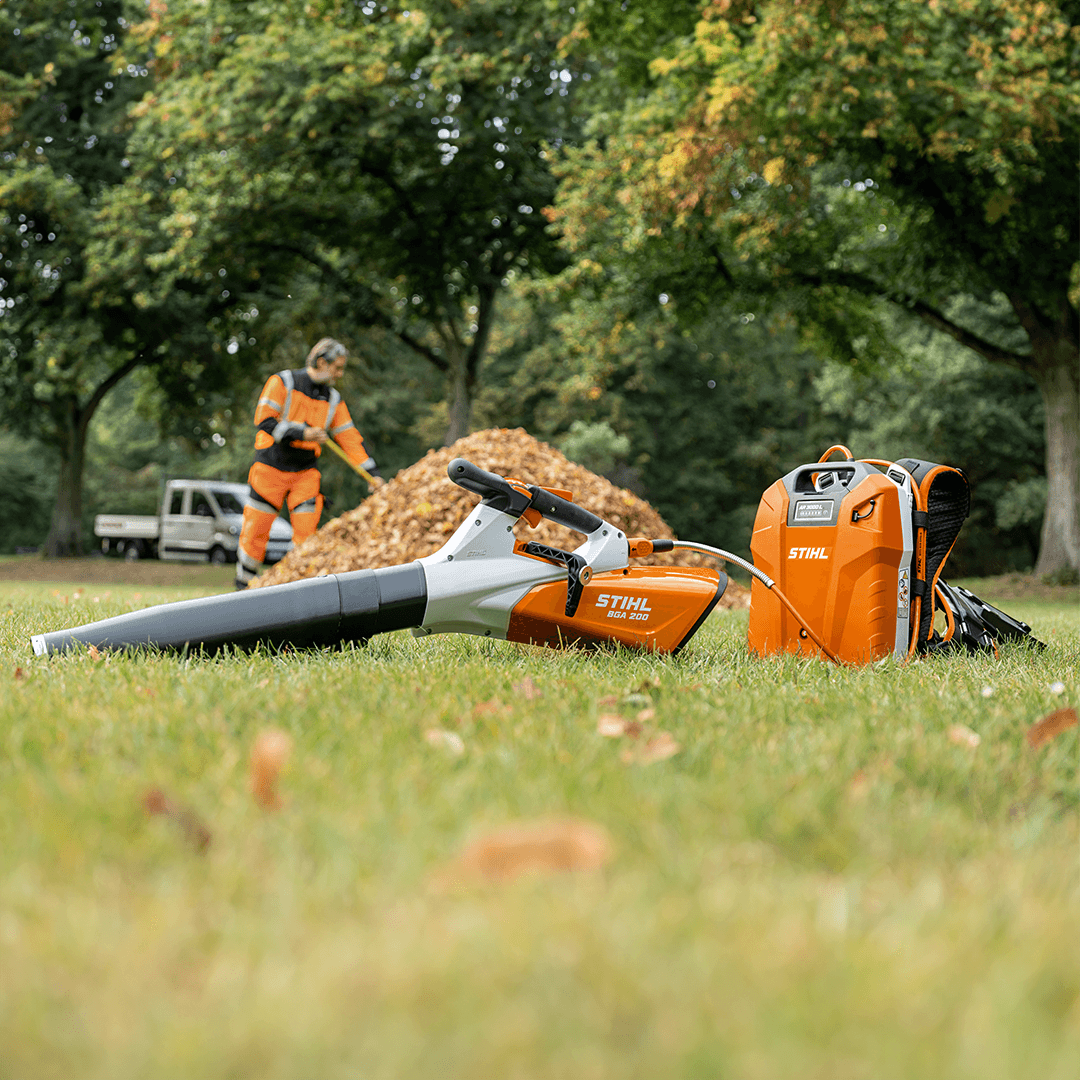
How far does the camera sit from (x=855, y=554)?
361 cm

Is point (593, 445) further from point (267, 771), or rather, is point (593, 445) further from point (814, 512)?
point (267, 771)

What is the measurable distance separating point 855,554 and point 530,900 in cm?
271

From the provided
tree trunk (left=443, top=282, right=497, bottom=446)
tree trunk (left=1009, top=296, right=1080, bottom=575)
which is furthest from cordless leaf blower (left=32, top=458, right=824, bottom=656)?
tree trunk (left=1009, top=296, right=1080, bottom=575)

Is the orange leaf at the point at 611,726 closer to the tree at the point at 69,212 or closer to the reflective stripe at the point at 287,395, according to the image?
the reflective stripe at the point at 287,395

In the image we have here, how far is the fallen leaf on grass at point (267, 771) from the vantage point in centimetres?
163

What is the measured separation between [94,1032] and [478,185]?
668 inches

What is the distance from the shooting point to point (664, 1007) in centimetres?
100

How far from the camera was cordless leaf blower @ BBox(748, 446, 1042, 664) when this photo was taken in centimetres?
361

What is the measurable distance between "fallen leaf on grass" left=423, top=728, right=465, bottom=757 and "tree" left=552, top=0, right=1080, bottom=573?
10.0 metres

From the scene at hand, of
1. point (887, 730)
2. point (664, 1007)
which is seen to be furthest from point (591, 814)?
point (887, 730)

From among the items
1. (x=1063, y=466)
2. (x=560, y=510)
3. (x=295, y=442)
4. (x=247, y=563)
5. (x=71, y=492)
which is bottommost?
(x=71, y=492)

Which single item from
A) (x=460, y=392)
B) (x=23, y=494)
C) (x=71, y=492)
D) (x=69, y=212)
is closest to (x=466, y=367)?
(x=460, y=392)

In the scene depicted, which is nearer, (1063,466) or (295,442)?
(295,442)

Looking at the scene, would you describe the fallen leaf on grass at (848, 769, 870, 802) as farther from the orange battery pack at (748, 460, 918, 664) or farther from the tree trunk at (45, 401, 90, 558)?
the tree trunk at (45, 401, 90, 558)
